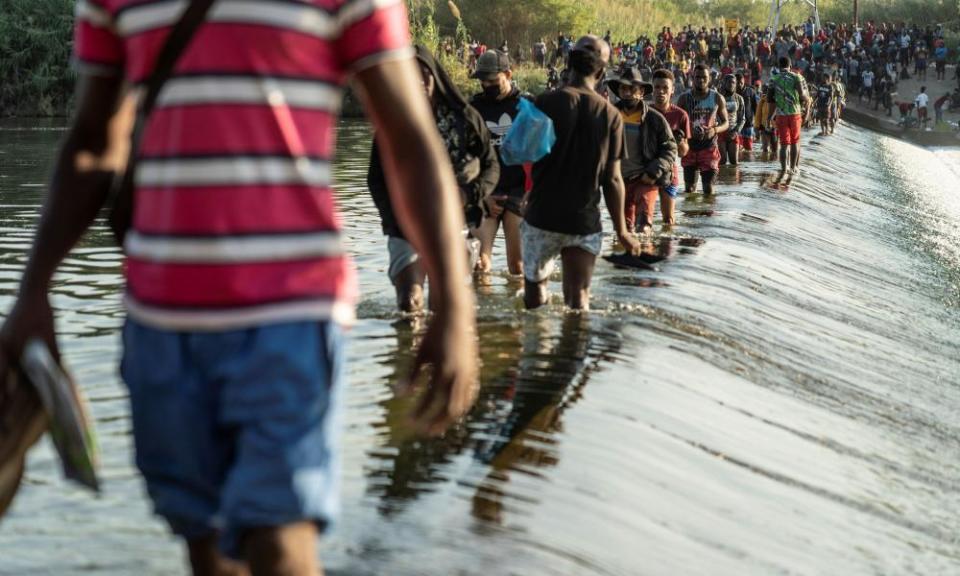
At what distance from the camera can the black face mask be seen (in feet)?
35.8

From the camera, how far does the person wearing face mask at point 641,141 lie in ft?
43.3

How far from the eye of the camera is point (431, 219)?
113 inches

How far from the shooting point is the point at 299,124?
2684 mm

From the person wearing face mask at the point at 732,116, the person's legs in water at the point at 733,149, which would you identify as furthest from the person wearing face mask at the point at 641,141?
the person's legs in water at the point at 733,149

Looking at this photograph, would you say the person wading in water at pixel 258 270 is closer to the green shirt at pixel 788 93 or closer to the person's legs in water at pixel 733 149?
the green shirt at pixel 788 93

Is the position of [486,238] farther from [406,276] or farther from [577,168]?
[577,168]

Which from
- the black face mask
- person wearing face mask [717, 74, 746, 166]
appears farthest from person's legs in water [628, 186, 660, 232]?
person wearing face mask [717, 74, 746, 166]

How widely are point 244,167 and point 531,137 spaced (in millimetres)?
6351

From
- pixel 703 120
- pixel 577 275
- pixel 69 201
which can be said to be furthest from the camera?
pixel 703 120

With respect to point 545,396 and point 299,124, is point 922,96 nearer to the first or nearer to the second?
point 545,396

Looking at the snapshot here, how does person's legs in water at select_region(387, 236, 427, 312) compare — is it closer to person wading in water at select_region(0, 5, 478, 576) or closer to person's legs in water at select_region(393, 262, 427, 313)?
person's legs in water at select_region(393, 262, 427, 313)

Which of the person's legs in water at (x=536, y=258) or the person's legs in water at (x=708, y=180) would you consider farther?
the person's legs in water at (x=708, y=180)

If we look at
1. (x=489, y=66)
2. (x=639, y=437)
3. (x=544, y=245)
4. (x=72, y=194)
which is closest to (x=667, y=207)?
(x=489, y=66)

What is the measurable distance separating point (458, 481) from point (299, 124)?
10.1ft
